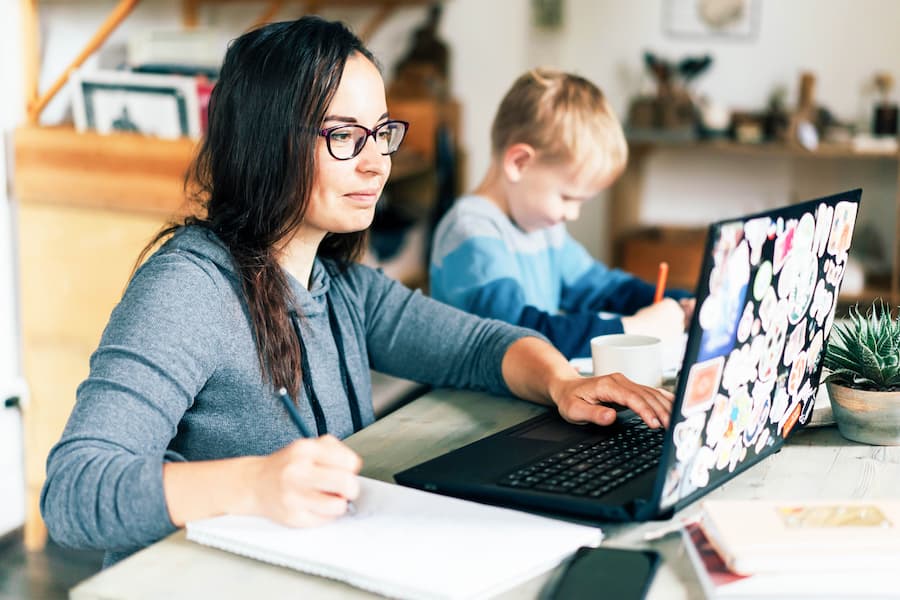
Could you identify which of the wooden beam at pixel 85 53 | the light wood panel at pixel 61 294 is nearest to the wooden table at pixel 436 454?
the light wood panel at pixel 61 294

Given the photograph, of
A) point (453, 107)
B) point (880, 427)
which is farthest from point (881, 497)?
point (453, 107)

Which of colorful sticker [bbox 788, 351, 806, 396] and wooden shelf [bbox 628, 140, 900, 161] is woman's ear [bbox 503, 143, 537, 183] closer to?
colorful sticker [bbox 788, 351, 806, 396]

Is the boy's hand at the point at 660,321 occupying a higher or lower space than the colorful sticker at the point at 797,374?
→ lower

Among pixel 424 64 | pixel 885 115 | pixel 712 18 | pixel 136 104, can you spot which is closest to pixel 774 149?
pixel 885 115

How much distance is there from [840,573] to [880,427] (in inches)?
15.7

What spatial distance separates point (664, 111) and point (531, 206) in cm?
211

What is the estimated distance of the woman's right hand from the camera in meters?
0.84

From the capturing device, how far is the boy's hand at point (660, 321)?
1571 mm

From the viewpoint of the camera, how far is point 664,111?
3.75 metres

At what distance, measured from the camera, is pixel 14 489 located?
2.50m

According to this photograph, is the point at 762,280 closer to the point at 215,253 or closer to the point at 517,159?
the point at 215,253

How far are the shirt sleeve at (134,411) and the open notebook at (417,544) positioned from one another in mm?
64

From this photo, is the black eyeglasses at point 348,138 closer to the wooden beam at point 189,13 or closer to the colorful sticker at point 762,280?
the colorful sticker at point 762,280

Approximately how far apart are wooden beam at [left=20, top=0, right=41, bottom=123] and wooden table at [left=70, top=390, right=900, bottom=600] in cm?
150
